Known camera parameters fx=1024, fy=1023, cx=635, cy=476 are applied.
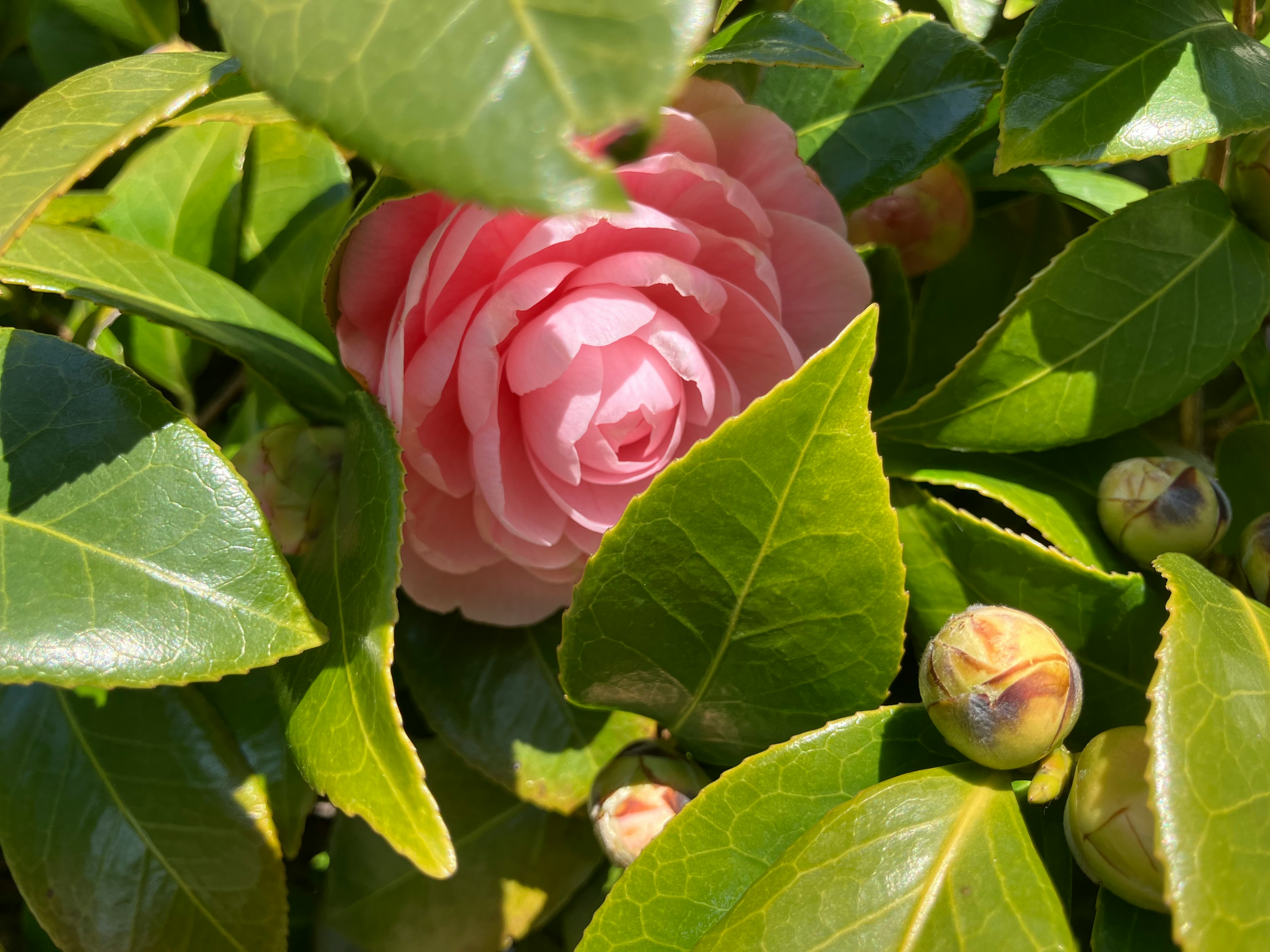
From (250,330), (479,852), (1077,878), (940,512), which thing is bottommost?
(479,852)

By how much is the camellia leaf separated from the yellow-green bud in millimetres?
254

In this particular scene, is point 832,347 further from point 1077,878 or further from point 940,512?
point 1077,878

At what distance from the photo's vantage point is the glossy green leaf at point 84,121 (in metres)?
0.48

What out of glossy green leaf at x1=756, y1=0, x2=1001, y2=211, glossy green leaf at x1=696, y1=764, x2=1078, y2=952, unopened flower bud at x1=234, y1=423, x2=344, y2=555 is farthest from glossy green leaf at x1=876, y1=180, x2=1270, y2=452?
unopened flower bud at x1=234, y1=423, x2=344, y2=555

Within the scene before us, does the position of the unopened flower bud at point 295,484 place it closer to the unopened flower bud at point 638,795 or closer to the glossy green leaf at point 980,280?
the unopened flower bud at point 638,795

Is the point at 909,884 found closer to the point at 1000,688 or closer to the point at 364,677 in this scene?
the point at 1000,688

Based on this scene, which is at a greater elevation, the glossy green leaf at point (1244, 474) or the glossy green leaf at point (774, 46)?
the glossy green leaf at point (774, 46)

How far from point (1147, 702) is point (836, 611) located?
0.21 m

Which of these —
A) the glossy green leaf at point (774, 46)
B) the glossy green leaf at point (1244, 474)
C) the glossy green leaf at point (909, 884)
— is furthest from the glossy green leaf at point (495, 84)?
the glossy green leaf at point (1244, 474)

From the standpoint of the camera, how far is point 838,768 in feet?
1.98

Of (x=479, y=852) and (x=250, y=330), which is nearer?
(x=250, y=330)

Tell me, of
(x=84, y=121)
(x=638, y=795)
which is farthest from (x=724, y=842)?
(x=84, y=121)

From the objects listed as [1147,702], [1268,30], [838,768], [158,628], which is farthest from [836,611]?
[1268,30]

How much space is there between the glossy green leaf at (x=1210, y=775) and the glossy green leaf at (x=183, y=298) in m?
0.55
